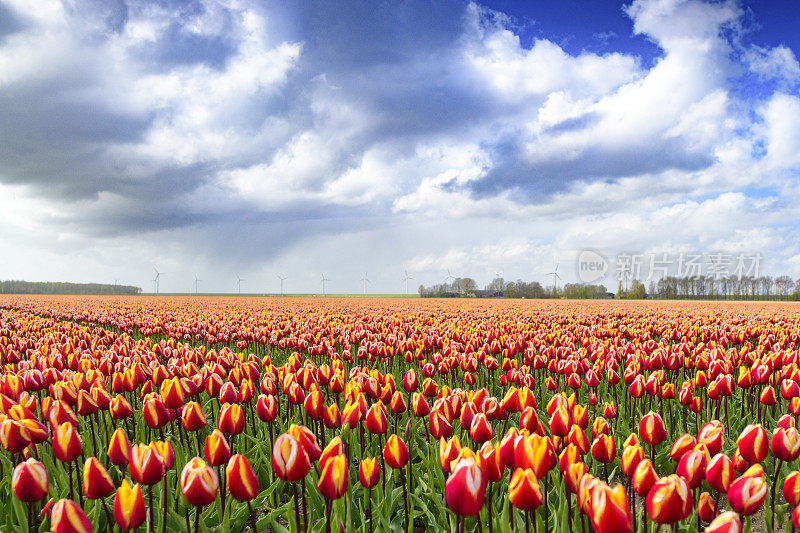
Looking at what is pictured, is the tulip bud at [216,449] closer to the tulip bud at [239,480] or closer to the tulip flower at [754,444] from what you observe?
the tulip bud at [239,480]

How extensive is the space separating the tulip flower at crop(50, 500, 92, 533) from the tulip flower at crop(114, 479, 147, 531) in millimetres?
183

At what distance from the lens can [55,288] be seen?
158m

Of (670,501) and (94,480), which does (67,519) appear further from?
(670,501)

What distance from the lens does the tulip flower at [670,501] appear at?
215 centimetres

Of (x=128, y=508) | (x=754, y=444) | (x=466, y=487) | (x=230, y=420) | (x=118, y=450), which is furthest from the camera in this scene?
(x=230, y=420)

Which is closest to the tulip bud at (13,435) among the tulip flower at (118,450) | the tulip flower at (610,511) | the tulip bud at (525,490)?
the tulip flower at (118,450)

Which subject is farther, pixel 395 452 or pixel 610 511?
pixel 395 452

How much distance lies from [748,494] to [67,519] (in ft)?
10.1

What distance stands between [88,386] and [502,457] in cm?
439

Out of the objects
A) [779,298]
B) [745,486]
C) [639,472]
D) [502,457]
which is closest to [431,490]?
[502,457]

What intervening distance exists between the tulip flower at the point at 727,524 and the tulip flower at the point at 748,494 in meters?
0.35

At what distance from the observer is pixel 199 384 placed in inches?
203

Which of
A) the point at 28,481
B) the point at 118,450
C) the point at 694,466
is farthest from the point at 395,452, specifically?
the point at 28,481

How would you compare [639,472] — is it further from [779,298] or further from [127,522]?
[779,298]
